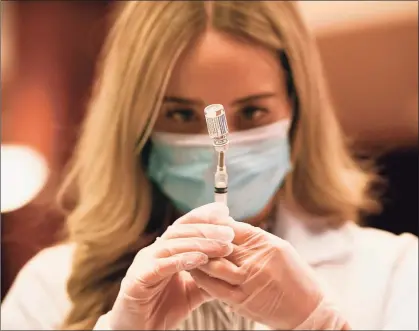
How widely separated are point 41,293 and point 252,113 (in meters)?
0.37

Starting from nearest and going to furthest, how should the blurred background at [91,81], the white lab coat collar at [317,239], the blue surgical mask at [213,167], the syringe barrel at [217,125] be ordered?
the syringe barrel at [217,125] < the blue surgical mask at [213,167] < the white lab coat collar at [317,239] < the blurred background at [91,81]

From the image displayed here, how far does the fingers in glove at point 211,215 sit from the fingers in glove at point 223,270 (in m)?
0.04

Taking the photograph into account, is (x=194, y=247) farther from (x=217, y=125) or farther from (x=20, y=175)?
(x=20, y=175)

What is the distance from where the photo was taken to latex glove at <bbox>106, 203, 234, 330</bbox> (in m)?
0.53

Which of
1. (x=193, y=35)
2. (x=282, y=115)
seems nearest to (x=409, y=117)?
(x=282, y=115)

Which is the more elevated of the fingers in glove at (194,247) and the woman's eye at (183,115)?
the woman's eye at (183,115)

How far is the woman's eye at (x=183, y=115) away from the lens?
0.66 m

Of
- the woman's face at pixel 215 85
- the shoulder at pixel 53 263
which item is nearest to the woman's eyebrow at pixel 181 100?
the woman's face at pixel 215 85

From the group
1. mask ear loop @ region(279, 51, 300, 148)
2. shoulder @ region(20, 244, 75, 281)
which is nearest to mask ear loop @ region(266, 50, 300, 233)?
mask ear loop @ region(279, 51, 300, 148)

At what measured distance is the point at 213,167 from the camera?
61 centimetres

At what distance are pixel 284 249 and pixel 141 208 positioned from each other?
18cm

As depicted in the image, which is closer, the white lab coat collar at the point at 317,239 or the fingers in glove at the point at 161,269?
the fingers in glove at the point at 161,269

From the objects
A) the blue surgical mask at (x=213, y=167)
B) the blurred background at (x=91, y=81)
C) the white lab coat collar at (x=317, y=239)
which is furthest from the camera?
the blurred background at (x=91, y=81)

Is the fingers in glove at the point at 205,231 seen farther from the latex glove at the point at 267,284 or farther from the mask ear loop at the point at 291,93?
the mask ear loop at the point at 291,93
